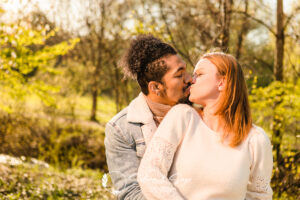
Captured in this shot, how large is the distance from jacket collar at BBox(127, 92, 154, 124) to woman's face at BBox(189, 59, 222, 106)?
1.01ft

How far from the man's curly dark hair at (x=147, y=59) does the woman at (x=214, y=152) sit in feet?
1.33

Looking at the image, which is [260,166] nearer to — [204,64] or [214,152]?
[214,152]

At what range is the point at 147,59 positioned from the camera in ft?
6.89

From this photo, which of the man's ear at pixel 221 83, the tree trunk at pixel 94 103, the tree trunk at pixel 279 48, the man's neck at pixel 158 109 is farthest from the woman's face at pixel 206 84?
the tree trunk at pixel 94 103

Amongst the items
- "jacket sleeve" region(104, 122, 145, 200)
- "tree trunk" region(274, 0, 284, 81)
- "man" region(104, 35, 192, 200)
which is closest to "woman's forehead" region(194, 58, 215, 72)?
"man" region(104, 35, 192, 200)

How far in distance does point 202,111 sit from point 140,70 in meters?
0.51

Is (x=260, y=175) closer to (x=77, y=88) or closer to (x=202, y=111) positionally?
(x=202, y=111)

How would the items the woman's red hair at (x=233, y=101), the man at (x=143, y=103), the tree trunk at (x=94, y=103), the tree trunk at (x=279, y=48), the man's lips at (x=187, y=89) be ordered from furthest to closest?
the tree trunk at (x=94, y=103)
the tree trunk at (x=279, y=48)
the man's lips at (x=187, y=89)
the man at (x=143, y=103)
the woman's red hair at (x=233, y=101)

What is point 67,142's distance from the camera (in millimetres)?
8648

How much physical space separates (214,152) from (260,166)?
240 millimetres

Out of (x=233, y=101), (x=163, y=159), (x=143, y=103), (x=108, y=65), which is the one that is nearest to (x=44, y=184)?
(x=143, y=103)

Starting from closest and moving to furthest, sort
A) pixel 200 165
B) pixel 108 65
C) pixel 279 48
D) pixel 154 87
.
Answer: pixel 200 165 → pixel 154 87 → pixel 279 48 → pixel 108 65

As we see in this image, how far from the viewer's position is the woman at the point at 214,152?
5.24ft

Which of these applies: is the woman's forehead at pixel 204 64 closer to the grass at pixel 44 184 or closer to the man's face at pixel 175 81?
the man's face at pixel 175 81
